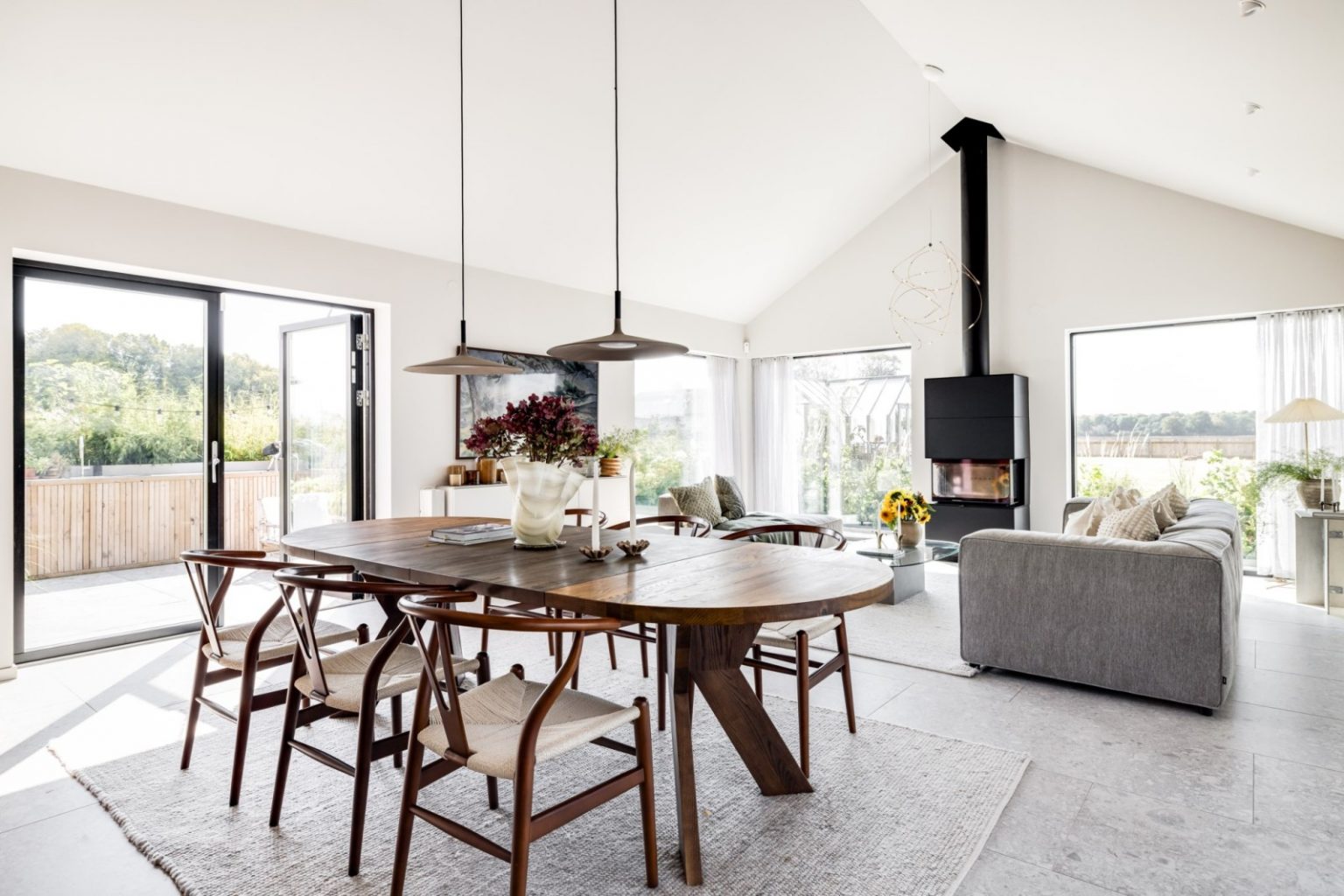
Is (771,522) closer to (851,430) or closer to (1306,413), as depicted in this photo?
(851,430)

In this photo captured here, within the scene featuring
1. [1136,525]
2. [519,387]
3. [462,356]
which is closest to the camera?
[462,356]

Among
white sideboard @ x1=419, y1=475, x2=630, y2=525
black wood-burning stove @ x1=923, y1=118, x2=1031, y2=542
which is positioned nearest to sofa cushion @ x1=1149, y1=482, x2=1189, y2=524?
black wood-burning stove @ x1=923, y1=118, x2=1031, y2=542

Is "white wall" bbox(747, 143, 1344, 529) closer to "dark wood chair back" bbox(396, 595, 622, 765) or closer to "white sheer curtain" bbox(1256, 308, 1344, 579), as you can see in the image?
"white sheer curtain" bbox(1256, 308, 1344, 579)

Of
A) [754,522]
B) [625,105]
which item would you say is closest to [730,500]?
[754,522]

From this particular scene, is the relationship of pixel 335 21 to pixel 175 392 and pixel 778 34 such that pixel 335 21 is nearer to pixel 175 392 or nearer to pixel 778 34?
pixel 175 392

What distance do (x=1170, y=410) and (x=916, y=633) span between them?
363 centimetres

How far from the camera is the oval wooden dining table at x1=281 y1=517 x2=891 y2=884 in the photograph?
1871 millimetres

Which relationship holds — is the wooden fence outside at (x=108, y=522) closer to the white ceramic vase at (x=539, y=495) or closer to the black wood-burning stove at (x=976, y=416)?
the white ceramic vase at (x=539, y=495)

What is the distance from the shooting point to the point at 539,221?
5.49 m

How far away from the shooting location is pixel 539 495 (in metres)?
2.70

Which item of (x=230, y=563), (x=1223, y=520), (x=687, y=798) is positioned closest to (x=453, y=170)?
(x=230, y=563)

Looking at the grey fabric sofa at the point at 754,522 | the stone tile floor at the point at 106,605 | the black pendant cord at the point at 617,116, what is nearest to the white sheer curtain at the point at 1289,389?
the grey fabric sofa at the point at 754,522

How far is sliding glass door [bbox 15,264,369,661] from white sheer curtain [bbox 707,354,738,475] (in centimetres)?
401

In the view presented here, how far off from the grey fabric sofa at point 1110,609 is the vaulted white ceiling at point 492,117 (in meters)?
3.35
